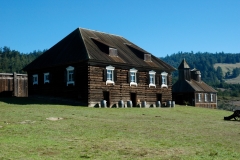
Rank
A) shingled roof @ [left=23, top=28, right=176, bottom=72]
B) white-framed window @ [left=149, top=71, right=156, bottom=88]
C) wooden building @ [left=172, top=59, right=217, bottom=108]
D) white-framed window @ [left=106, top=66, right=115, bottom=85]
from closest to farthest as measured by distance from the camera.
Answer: shingled roof @ [left=23, top=28, right=176, bottom=72]
white-framed window @ [left=106, top=66, right=115, bottom=85]
white-framed window @ [left=149, top=71, right=156, bottom=88]
wooden building @ [left=172, top=59, right=217, bottom=108]

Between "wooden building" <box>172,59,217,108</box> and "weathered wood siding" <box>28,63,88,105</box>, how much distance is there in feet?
101

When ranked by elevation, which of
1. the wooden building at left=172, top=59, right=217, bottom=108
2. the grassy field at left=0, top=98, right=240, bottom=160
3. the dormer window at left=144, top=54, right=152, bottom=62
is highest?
the dormer window at left=144, top=54, right=152, bottom=62

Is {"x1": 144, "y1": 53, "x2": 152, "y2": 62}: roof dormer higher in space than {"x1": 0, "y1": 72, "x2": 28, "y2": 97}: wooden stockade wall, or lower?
higher

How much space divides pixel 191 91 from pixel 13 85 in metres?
36.8

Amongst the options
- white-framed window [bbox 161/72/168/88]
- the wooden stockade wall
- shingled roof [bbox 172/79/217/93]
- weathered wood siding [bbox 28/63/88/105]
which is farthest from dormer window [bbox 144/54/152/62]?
shingled roof [bbox 172/79/217/93]

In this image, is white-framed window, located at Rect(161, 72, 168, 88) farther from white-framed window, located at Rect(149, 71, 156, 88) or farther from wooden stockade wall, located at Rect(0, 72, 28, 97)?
wooden stockade wall, located at Rect(0, 72, 28, 97)

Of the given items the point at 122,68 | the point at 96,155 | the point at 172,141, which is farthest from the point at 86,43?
the point at 96,155

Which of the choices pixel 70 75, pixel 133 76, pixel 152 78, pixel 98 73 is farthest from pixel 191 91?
pixel 70 75

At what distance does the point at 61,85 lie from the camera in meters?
38.4

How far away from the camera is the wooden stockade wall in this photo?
40.4m

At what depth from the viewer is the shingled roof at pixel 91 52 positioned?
36688 millimetres

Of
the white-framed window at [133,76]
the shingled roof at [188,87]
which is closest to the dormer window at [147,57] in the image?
the white-framed window at [133,76]

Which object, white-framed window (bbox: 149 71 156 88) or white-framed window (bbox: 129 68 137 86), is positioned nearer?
white-framed window (bbox: 129 68 137 86)

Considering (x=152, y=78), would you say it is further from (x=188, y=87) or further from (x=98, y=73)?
(x=188, y=87)
